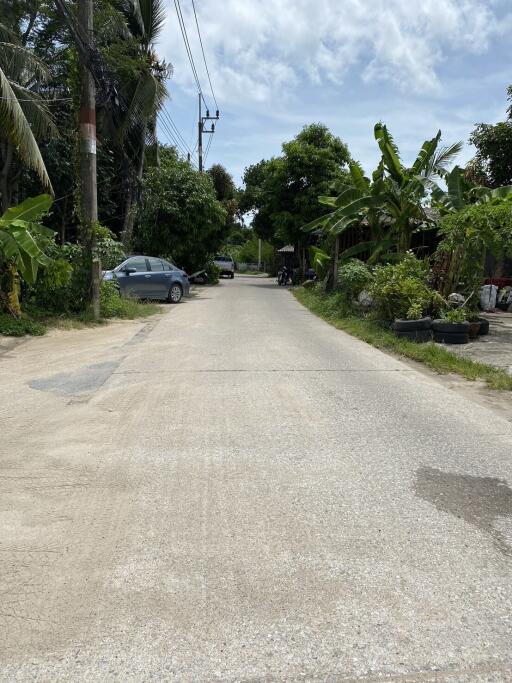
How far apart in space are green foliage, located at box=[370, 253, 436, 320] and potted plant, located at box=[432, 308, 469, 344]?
48cm

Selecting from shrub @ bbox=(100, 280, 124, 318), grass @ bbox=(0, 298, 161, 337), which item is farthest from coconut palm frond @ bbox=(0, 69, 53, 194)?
grass @ bbox=(0, 298, 161, 337)

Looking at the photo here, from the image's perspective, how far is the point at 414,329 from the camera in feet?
36.2

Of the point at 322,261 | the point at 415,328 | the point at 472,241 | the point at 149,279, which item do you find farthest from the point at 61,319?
the point at 322,261

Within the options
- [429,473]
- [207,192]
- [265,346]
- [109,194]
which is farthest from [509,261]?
[429,473]

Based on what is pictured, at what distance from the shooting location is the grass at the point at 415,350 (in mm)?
8125

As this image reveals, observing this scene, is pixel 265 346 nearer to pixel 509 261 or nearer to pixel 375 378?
pixel 375 378

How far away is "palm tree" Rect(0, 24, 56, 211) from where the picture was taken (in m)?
11.7

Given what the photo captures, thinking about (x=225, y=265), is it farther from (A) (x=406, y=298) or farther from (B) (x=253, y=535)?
(B) (x=253, y=535)

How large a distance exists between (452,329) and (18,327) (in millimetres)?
8303

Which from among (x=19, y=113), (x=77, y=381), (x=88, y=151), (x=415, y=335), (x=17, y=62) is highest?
(x=17, y=62)

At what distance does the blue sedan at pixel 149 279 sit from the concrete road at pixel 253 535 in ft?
32.8

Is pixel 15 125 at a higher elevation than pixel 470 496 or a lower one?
higher

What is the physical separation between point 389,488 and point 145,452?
2020 mm

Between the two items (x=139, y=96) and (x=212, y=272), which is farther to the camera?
(x=212, y=272)
